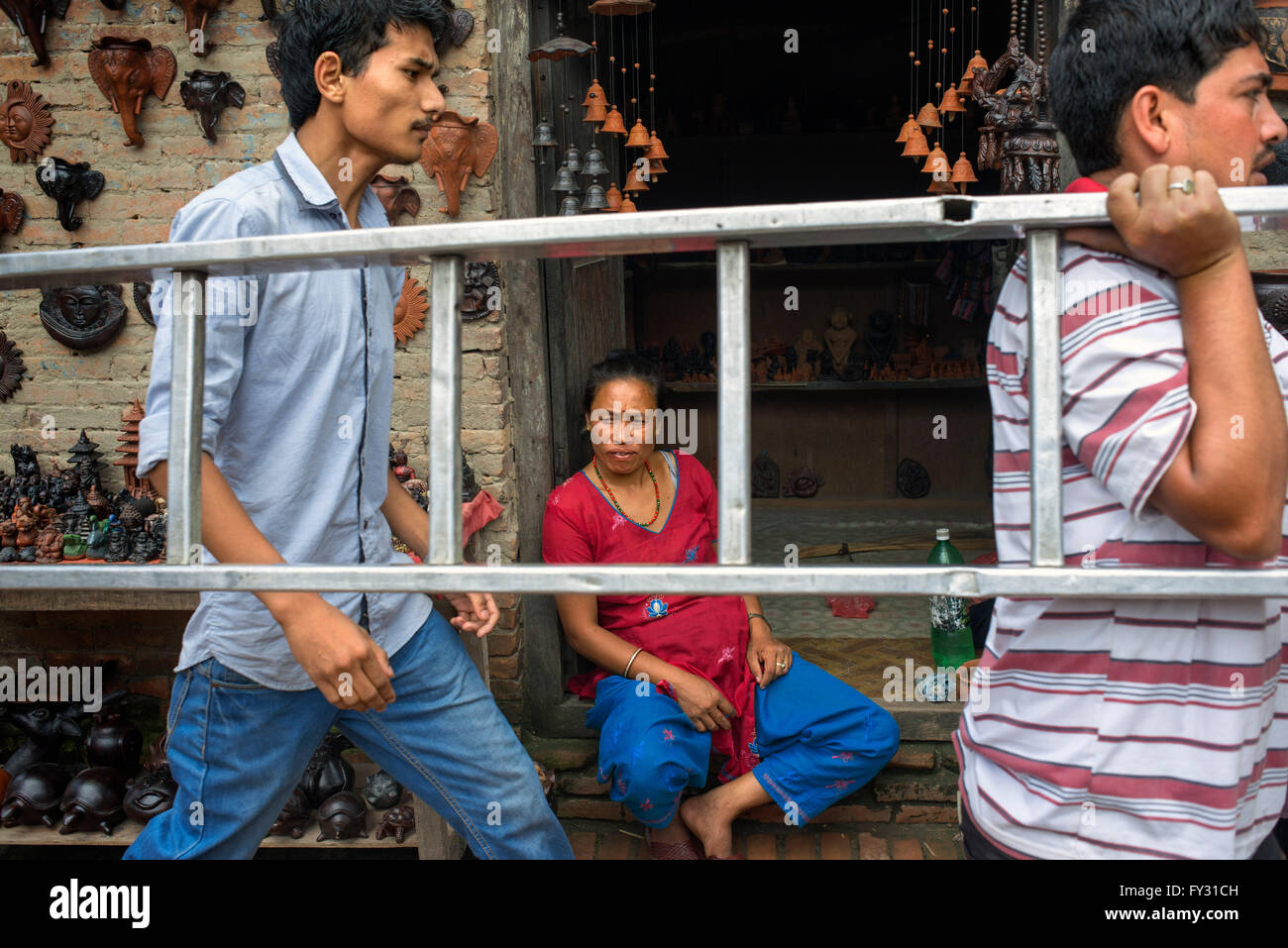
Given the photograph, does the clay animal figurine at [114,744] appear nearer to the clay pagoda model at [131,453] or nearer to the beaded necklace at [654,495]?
the clay pagoda model at [131,453]

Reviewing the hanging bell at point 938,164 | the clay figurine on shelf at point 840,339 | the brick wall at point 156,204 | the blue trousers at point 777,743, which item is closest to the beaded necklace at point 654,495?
the brick wall at point 156,204

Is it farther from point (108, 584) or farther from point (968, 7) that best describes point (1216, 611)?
point (968, 7)

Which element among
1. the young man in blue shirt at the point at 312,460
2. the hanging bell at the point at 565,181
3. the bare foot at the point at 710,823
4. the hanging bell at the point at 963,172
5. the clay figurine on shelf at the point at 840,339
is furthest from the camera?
the clay figurine on shelf at the point at 840,339

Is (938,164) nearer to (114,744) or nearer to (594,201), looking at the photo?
(594,201)

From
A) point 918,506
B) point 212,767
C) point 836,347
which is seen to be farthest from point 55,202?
point 918,506

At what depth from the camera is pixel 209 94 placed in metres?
3.15

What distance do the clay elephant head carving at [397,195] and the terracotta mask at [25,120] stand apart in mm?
1079

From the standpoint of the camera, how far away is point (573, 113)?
374 cm

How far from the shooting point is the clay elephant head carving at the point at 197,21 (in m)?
3.13

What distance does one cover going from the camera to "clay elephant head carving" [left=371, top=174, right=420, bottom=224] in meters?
3.14

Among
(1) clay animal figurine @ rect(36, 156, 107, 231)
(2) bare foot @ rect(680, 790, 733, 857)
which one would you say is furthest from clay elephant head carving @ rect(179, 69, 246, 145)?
(2) bare foot @ rect(680, 790, 733, 857)

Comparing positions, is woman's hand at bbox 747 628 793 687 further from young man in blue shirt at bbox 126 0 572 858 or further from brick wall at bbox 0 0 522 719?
young man in blue shirt at bbox 126 0 572 858

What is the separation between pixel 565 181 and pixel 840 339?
3451 millimetres

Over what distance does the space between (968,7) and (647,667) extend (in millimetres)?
4592
